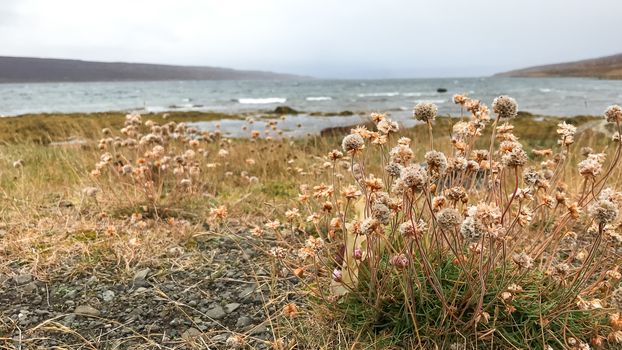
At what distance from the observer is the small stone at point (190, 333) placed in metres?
2.39

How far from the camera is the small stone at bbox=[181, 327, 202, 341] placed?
2387 mm

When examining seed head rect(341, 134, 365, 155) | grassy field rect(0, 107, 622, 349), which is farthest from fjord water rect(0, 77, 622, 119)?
seed head rect(341, 134, 365, 155)

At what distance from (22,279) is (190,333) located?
1392mm

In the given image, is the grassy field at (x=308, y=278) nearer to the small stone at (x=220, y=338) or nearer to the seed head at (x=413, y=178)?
the small stone at (x=220, y=338)

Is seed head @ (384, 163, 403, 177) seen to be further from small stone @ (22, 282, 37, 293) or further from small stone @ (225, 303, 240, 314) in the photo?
small stone @ (22, 282, 37, 293)

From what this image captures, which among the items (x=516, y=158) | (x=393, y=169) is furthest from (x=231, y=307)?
(x=516, y=158)

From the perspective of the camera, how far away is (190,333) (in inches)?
96.3

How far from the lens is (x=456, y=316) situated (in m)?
2.15

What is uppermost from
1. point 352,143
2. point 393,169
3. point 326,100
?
point 352,143

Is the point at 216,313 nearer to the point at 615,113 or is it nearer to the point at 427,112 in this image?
the point at 427,112

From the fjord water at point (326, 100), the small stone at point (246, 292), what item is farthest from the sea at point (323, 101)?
the small stone at point (246, 292)

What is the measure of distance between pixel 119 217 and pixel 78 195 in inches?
37.4

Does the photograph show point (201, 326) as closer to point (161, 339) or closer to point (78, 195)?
point (161, 339)

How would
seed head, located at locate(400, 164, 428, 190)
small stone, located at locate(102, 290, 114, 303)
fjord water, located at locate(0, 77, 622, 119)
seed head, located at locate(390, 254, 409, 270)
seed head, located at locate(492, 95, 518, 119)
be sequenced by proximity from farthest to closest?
fjord water, located at locate(0, 77, 622, 119)
small stone, located at locate(102, 290, 114, 303)
seed head, located at locate(492, 95, 518, 119)
seed head, located at locate(390, 254, 409, 270)
seed head, located at locate(400, 164, 428, 190)
